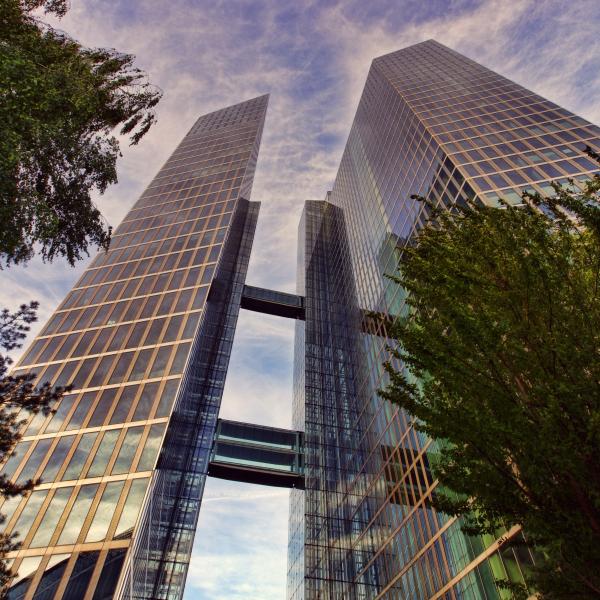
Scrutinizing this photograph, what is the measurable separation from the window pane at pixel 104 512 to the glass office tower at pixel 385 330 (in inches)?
802

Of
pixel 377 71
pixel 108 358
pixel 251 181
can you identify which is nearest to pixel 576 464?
pixel 108 358

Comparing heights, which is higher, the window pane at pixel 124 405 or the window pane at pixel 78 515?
the window pane at pixel 124 405

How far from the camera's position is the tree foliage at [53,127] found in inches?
356

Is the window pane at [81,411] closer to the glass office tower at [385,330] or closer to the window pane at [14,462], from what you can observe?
the window pane at [14,462]

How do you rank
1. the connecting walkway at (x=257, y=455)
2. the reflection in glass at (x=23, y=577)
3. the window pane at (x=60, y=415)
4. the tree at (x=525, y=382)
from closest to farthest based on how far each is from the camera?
the tree at (x=525, y=382) < the reflection in glass at (x=23, y=577) < the window pane at (x=60, y=415) < the connecting walkway at (x=257, y=455)

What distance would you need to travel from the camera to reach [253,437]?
5294 centimetres

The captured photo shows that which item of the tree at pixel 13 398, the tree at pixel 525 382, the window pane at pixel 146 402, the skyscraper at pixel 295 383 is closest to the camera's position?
the tree at pixel 525 382

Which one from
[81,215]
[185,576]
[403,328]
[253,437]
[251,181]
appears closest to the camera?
[403,328]

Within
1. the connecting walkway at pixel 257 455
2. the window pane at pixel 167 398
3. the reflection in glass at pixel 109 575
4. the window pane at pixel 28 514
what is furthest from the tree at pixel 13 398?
the connecting walkway at pixel 257 455

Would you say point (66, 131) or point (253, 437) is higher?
point (253, 437)

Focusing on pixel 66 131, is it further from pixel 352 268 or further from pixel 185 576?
pixel 352 268

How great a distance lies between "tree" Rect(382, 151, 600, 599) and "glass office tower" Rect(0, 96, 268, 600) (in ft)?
37.0

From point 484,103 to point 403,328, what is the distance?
46614mm

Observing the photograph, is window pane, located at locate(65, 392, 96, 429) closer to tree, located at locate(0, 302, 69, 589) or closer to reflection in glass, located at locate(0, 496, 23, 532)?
reflection in glass, located at locate(0, 496, 23, 532)
